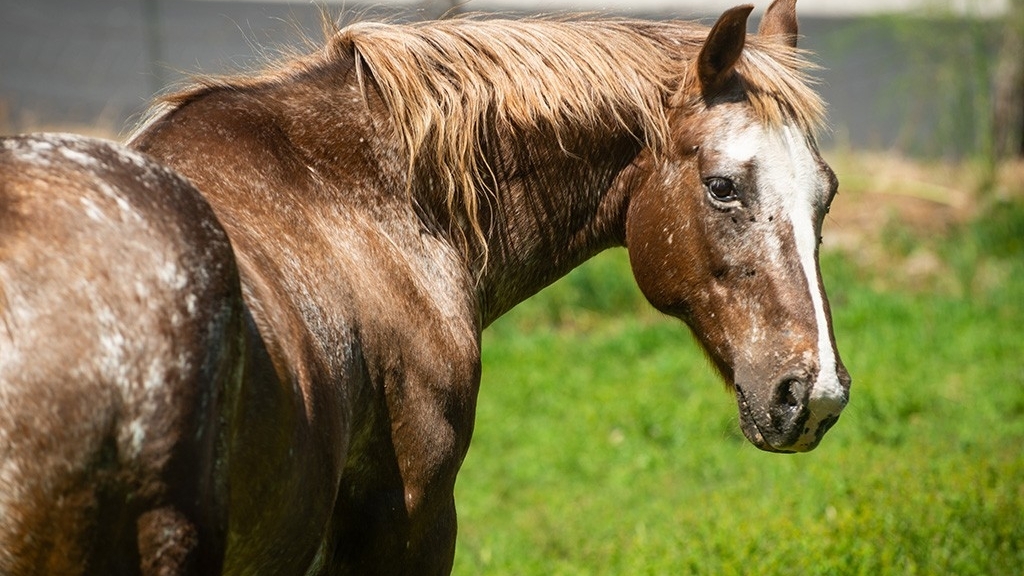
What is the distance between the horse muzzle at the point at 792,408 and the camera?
2.48 m

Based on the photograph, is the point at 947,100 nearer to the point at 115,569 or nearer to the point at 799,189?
the point at 799,189

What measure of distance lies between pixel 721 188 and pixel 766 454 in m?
3.62

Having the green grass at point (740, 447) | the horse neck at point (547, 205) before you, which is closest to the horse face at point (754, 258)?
the horse neck at point (547, 205)

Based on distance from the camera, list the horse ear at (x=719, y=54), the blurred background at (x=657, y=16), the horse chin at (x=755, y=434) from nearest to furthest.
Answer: the horse chin at (x=755, y=434) → the horse ear at (x=719, y=54) → the blurred background at (x=657, y=16)

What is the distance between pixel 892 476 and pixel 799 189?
112 inches

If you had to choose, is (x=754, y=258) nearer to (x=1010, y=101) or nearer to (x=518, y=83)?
(x=518, y=83)

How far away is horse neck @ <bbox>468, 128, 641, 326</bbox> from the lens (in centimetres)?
290

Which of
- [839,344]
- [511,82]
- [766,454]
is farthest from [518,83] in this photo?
[839,344]

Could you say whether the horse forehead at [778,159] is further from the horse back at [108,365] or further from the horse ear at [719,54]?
the horse back at [108,365]

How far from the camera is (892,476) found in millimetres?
4988

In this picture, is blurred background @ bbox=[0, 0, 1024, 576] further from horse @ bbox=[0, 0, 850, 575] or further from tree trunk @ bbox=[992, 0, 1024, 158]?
horse @ bbox=[0, 0, 850, 575]

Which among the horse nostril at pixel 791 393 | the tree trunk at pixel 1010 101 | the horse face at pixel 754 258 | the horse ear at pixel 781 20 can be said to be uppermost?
the horse ear at pixel 781 20

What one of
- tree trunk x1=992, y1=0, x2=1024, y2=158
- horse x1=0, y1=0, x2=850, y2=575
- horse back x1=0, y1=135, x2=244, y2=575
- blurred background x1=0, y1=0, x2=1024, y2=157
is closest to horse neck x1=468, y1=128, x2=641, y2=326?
horse x1=0, y1=0, x2=850, y2=575

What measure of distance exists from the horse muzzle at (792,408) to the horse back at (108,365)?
1.39 m
